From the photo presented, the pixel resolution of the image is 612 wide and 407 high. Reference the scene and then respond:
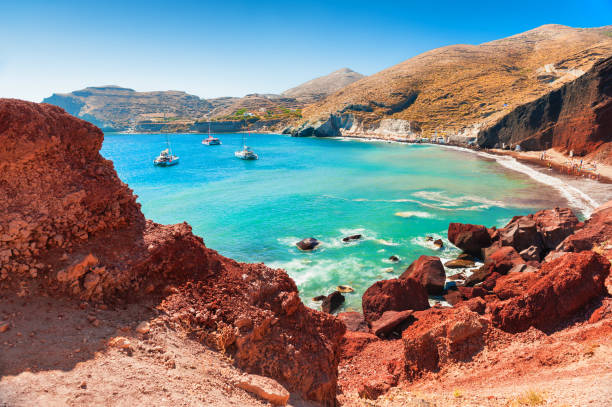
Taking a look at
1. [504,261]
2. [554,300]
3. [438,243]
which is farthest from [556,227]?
[554,300]

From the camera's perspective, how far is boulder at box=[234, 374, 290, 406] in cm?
564

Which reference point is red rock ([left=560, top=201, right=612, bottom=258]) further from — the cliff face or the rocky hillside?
the rocky hillside

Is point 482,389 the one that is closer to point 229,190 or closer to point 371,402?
point 371,402

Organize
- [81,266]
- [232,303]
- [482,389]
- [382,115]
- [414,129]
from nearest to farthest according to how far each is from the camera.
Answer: [81,266] → [232,303] → [482,389] → [414,129] → [382,115]

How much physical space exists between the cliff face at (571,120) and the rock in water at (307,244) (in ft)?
163

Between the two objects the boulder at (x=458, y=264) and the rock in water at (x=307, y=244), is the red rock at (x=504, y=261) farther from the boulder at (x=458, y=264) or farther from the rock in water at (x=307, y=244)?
the rock in water at (x=307, y=244)

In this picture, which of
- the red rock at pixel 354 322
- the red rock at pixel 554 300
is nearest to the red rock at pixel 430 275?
the red rock at pixel 354 322

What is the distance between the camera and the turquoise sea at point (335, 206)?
2384 cm

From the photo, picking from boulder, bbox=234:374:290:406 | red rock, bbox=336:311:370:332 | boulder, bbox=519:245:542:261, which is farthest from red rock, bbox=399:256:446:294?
boulder, bbox=234:374:290:406

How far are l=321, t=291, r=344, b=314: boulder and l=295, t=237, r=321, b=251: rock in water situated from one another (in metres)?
7.76

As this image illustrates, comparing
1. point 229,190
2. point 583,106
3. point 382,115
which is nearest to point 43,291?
point 229,190

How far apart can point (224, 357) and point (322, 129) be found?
440 ft

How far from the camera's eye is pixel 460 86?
381 feet

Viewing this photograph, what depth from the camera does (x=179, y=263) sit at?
712 cm
